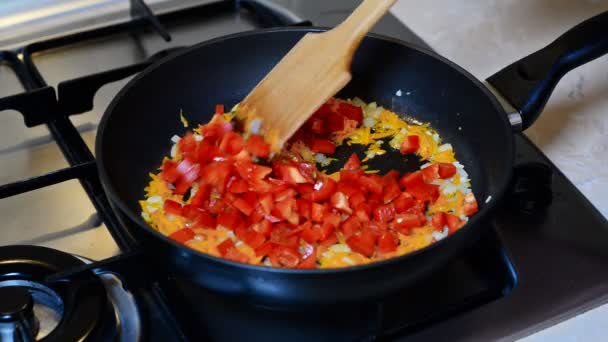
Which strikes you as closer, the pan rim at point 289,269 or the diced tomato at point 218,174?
the pan rim at point 289,269

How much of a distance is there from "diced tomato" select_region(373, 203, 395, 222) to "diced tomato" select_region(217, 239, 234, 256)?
0.21 meters

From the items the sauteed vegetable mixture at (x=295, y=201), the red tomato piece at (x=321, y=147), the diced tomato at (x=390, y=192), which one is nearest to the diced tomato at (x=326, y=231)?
the sauteed vegetable mixture at (x=295, y=201)

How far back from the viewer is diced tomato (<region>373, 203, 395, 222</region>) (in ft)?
3.39

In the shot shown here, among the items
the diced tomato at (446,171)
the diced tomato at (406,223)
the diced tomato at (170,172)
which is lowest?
the diced tomato at (406,223)

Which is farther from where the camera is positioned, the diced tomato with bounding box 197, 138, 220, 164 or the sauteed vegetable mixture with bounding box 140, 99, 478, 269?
the diced tomato with bounding box 197, 138, 220, 164

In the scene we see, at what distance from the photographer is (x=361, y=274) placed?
78 centimetres

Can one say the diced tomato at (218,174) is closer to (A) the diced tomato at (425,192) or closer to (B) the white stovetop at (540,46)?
(A) the diced tomato at (425,192)

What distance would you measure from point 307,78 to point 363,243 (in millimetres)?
274

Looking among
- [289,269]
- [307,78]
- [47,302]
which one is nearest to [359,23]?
[307,78]

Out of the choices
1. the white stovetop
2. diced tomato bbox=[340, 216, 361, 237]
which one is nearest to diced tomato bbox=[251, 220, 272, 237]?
diced tomato bbox=[340, 216, 361, 237]

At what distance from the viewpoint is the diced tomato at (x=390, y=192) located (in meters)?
1.06

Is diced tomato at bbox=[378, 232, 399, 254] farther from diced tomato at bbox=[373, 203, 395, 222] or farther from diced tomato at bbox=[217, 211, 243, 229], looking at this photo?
diced tomato at bbox=[217, 211, 243, 229]

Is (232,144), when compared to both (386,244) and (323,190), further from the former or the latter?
(386,244)

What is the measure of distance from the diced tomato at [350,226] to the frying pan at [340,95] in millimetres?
179
